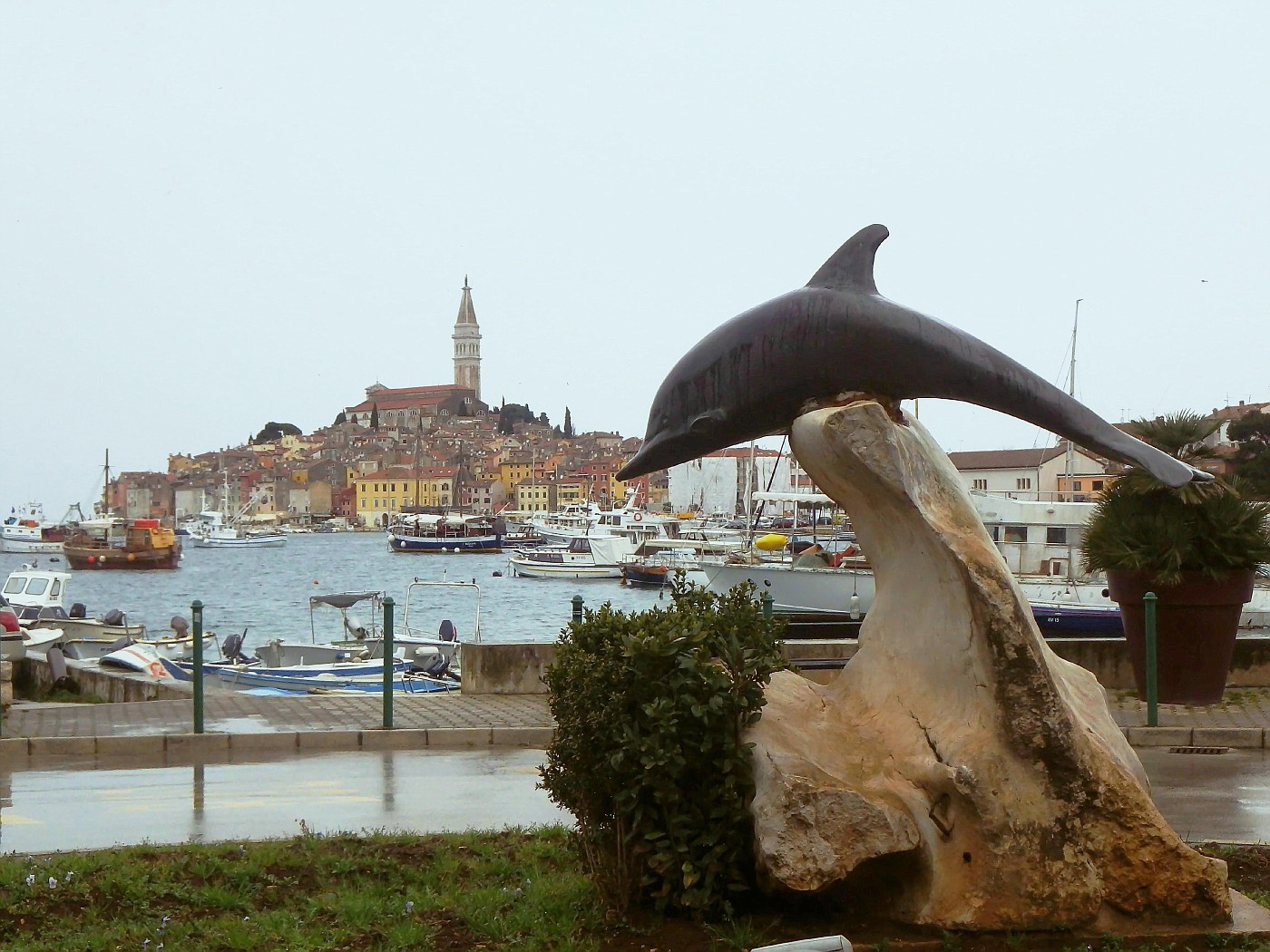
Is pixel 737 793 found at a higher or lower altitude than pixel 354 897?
higher

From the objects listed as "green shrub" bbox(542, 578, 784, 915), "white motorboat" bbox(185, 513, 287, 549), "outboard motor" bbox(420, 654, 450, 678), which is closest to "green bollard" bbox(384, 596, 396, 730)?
"green shrub" bbox(542, 578, 784, 915)

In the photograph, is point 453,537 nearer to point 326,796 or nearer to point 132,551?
point 132,551

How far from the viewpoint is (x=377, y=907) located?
621cm

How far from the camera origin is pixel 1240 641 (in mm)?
15688

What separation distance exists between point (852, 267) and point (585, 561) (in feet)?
271

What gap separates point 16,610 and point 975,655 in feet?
104

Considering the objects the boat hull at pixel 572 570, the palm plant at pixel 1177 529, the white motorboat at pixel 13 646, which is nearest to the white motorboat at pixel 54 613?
the white motorboat at pixel 13 646

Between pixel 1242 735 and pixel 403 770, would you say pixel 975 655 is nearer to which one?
pixel 403 770

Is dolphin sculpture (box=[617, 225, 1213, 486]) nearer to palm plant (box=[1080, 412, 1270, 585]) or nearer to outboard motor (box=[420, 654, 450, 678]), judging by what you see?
palm plant (box=[1080, 412, 1270, 585])

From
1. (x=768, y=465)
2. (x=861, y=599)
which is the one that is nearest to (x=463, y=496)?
(x=768, y=465)

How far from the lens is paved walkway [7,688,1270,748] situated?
1250cm

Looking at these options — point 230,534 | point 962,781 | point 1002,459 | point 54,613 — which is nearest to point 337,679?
point 54,613

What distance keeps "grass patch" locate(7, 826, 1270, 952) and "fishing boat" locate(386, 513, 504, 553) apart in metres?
118

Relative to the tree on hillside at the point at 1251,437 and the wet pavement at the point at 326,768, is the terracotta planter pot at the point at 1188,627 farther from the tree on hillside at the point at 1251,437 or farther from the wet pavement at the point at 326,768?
the tree on hillside at the point at 1251,437
